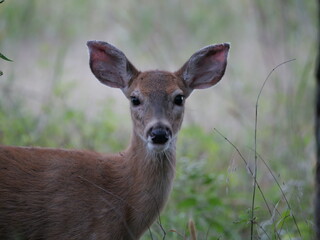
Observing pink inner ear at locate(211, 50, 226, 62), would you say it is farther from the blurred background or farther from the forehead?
the blurred background

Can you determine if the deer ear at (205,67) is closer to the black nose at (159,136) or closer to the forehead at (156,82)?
the forehead at (156,82)

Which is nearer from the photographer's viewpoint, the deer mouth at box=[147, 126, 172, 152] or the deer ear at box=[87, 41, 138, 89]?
the deer mouth at box=[147, 126, 172, 152]

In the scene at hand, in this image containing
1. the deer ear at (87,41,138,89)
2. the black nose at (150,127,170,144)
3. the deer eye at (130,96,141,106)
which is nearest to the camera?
Result: the black nose at (150,127,170,144)

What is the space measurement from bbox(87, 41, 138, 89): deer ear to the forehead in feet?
0.40

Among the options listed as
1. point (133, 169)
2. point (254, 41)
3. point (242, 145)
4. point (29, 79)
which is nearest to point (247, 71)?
point (254, 41)

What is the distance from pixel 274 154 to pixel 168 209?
1.75 metres

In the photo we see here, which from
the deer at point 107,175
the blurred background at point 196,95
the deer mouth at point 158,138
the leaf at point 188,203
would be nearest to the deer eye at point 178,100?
the deer at point 107,175

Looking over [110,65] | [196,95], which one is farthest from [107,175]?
[196,95]

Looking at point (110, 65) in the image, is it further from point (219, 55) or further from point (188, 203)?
point (188, 203)

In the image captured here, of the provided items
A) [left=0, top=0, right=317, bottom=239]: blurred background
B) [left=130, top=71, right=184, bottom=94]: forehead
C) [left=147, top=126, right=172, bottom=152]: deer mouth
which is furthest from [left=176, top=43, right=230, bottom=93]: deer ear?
[left=147, top=126, right=172, bottom=152]: deer mouth

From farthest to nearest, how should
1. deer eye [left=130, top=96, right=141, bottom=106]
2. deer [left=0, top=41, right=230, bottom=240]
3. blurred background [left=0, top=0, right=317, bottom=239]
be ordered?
blurred background [left=0, top=0, right=317, bottom=239]
deer eye [left=130, top=96, right=141, bottom=106]
deer [left=0, top=41, right=230, bottom=240]

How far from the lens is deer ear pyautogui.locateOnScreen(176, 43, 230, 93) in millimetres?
6117

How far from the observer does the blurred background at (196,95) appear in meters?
6.70

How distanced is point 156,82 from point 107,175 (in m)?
0.87
